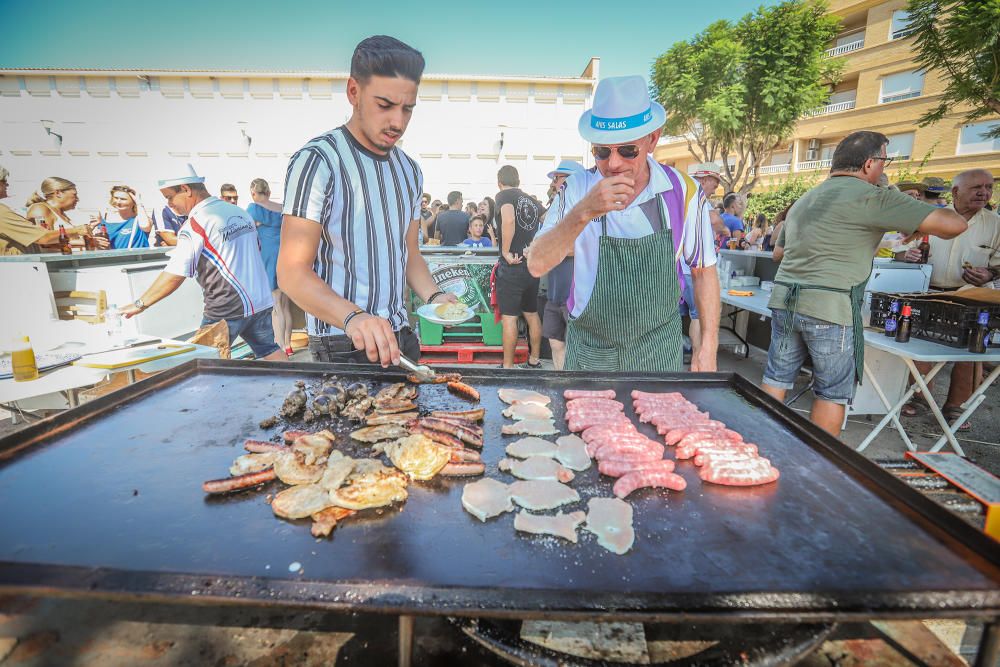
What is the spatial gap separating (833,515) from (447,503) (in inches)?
51.6

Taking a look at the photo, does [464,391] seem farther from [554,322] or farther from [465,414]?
[554,322]

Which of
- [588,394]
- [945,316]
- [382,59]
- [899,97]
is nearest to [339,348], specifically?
[588,394]

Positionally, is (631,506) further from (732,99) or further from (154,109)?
(154,109)

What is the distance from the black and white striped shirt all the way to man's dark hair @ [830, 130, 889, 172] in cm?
352

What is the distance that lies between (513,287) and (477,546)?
5498 mm

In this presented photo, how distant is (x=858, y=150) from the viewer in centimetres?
382

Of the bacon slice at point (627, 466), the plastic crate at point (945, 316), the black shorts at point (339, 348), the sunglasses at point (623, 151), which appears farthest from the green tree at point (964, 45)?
the black shorts at point (339, 348)

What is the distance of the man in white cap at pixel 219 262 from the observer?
15.5 ft

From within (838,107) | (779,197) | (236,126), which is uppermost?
(838,107)

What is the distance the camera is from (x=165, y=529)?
57.2 inches

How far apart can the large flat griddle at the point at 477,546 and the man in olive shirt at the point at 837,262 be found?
7.96 ft

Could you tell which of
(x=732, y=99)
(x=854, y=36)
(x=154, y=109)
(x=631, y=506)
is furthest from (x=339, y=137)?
(x=854, y=36)

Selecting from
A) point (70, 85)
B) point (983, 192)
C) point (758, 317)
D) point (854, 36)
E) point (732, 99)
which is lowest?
point (758, 317)

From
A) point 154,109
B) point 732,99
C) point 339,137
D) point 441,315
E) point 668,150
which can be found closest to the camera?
point 339,137
